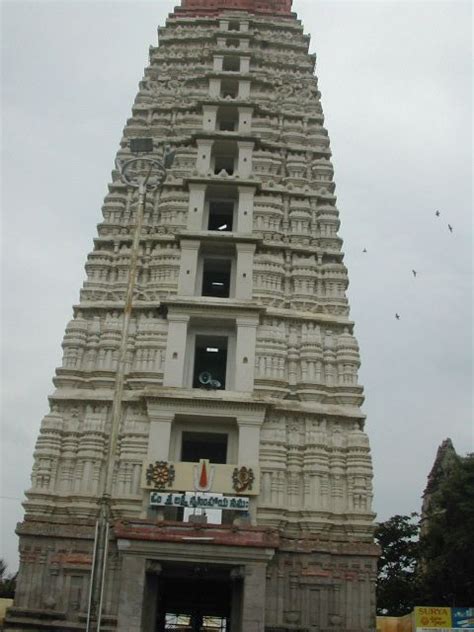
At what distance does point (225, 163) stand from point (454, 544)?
1626 centimetres

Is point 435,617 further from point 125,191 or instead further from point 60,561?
point 125,191

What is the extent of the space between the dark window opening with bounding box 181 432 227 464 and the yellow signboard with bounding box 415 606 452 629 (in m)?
7.28

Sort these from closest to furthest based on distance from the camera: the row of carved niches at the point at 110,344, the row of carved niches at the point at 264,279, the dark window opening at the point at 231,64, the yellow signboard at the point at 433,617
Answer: the yellow signboard at the point at 433,617, the row of carved niches at the point at 110,344, the row of carved niches at the point at 264,279, the dark window opening at the point at 231,64

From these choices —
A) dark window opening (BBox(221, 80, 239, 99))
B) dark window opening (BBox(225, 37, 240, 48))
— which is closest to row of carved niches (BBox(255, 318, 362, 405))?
dark window opening (BBox(221, 80, 239, 99))

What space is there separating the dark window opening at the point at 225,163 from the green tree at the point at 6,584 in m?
25.2

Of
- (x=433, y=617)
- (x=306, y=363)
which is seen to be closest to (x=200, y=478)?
(x=306, y=363)

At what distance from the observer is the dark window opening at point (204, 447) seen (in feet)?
76.3

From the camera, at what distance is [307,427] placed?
22328 millimetres

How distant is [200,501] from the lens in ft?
67.2

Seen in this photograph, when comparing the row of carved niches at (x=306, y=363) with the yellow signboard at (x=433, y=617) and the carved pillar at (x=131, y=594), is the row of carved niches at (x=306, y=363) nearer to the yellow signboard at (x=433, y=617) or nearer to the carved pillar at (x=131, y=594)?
the yellow signboard at (x=433, y=617)

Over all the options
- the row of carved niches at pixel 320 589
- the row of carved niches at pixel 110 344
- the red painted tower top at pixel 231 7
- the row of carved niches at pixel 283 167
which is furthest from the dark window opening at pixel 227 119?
the row of carved niches at pixel 320 589

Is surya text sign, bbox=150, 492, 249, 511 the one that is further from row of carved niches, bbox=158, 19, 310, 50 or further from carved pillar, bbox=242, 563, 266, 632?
row of carved niches, bbox=158, 19, 310, 50

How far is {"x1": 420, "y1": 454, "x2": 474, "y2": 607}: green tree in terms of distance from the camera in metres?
27.3

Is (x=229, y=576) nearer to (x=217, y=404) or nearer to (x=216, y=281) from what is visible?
(x=217, y=404)
